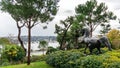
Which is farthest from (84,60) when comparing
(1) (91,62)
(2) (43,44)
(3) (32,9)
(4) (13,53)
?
(2) (43,44)

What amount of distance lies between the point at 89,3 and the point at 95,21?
2.45m

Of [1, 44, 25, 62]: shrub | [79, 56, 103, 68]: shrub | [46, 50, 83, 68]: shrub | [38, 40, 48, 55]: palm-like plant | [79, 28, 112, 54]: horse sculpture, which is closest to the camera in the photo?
[79, 56, 103, 68]: shrub

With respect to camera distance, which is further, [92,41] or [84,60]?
[92,41]

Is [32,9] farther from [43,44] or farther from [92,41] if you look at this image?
[43,44]

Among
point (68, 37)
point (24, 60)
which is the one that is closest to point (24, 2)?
point (24, 60)

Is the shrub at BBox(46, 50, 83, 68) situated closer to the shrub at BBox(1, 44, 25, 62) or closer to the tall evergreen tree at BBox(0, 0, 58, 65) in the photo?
the tall evergreen tree at BBox(0, 0, 58, 65)

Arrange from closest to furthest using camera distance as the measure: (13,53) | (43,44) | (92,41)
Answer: (92,41)
(13,53)
(43,44)

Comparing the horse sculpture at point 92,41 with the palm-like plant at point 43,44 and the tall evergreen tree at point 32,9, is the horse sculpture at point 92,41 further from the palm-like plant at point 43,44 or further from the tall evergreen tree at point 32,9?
the palm-like plant at point 43,44

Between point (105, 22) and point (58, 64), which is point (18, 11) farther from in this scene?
point (105, 22)

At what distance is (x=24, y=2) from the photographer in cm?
1812

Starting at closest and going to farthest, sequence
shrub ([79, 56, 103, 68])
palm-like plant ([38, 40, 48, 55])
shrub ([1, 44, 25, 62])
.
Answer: shrub ([79, 56, 103, 68])
shrub ([1, 44, 25, 62])
palm-like plant ([38, 40, 48, 55])

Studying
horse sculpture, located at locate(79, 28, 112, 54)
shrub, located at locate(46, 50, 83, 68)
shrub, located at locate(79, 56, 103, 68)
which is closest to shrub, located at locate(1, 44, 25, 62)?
shrub, located at locate(46, 50, 83, 68)

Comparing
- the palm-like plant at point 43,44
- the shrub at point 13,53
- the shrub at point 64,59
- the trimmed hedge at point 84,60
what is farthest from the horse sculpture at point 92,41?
the palm-like plant at point 43,44

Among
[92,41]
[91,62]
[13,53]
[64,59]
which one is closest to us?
[91,62]
